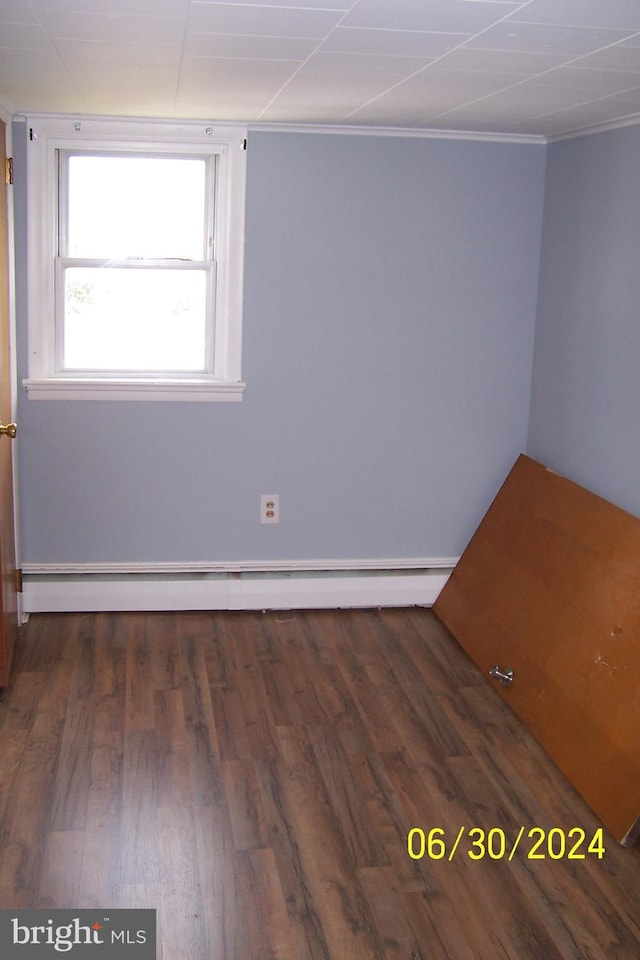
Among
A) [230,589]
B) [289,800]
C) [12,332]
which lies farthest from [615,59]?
[230,589]

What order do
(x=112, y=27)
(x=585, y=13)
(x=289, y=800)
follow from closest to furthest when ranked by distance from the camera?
(x=585, y=13)
(x=112, y=27)
(x=289, y=800)

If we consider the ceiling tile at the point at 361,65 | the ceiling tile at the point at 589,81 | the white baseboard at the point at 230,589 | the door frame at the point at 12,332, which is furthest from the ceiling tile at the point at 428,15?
the white baseboard at the point at 230,589

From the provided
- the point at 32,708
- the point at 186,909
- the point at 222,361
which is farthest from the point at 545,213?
the point at 186,909

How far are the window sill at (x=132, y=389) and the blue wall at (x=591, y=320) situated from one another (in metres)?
1.34

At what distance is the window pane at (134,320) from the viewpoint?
14.0 ft

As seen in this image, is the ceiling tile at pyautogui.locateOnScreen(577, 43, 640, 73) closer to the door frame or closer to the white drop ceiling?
the white drop ceiling

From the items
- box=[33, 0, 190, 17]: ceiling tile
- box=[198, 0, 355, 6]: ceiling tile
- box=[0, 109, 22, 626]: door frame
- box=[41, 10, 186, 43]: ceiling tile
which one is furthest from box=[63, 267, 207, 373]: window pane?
box=[198, 0, 355, 6]: ceiling tile

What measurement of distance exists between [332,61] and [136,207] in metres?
1.74

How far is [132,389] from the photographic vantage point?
4234mm

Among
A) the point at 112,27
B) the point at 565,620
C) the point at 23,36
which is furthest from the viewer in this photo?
the point at 565,620

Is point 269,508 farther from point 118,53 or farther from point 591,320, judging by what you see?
point 118,53

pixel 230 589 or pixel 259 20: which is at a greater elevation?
pixel 259 20

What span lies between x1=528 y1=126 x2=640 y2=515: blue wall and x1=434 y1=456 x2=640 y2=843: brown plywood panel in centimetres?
13

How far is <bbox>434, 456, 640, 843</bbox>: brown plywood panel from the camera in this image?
3.08 m
